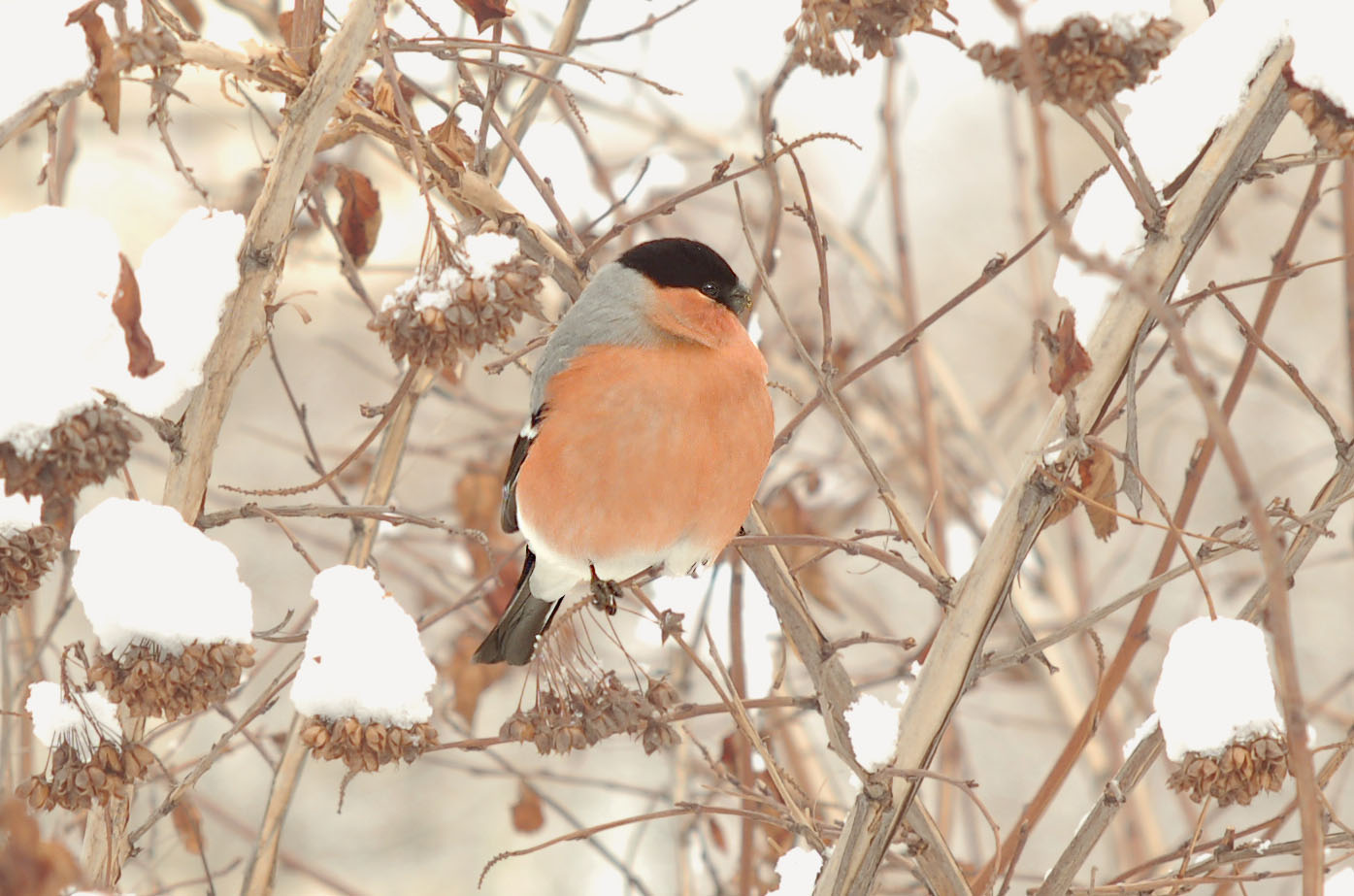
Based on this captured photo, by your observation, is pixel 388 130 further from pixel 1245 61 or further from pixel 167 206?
pixel 167 206

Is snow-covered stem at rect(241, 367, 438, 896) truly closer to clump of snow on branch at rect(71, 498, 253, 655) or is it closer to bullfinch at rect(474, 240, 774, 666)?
bullfinch at rect(474, 240, 774, 666)

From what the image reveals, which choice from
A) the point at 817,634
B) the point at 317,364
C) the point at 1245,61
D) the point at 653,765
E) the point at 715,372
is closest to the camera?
the point at 1245,61

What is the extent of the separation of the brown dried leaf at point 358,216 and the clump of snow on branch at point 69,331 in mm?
397

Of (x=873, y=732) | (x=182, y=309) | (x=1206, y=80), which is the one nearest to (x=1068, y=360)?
(x=1206, y=80)

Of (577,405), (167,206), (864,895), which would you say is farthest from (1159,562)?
(167,206)

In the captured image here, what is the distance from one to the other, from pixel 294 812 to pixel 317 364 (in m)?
2.14

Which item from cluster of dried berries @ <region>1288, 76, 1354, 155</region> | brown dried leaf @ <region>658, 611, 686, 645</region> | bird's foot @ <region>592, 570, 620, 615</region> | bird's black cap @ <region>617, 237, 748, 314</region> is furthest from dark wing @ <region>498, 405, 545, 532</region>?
cluster of dried berries @ <region>1288, 76, 1354, 155</region>

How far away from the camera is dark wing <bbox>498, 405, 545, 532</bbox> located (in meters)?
1.89

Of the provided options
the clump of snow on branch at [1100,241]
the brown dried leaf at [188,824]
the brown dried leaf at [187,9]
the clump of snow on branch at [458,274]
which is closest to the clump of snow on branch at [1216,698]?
the clump of snow on branch at [1100,241]

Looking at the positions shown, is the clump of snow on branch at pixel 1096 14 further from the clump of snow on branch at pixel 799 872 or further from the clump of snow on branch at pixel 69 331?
the clump of snow on branch at pixel 799 872

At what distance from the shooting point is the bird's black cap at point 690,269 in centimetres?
190

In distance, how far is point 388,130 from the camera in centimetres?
133

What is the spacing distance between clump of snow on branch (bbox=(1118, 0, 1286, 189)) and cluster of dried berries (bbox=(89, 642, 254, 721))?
0.99 meters

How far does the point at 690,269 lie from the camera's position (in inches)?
75.2
